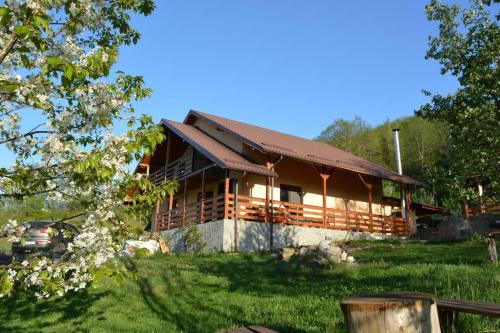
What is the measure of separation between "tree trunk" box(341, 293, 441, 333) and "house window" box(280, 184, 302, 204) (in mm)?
17994

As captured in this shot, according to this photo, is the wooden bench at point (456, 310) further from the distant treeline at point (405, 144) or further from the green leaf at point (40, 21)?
the distant treeline at point (405, 144)

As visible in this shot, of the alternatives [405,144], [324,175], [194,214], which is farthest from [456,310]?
[405,144]

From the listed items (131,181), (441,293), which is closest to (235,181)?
(441,293)

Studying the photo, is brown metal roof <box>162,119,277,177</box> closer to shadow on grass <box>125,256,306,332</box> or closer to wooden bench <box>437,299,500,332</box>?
shadow on grass <box>125,256,306,332</box>

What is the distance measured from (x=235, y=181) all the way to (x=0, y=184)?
14.8m

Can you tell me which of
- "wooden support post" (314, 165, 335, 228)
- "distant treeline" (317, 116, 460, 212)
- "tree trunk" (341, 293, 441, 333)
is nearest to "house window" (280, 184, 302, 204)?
"wooden support post" (314, 165, 335, 228)

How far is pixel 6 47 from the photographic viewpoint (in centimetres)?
323

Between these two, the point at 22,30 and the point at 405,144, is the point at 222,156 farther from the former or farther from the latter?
the point at 405,144

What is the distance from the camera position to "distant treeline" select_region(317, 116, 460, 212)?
4372 centimetres

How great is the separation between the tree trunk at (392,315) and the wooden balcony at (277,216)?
1398 centimetres

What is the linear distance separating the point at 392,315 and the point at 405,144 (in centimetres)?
5300

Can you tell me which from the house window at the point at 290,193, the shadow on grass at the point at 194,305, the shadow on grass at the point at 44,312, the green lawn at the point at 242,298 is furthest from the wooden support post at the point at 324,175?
the shadow on grass at the point at 44,312

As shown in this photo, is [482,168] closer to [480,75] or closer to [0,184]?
[480,75]

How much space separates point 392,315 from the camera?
3.90 metres
